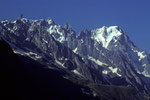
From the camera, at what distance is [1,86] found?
19675 centimetres

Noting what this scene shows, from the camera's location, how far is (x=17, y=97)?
7776 inches

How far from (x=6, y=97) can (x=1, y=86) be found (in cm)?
973

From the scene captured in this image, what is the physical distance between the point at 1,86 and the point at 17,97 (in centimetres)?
955

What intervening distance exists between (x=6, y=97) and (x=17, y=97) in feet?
31.0

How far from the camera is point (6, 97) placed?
189 meters
